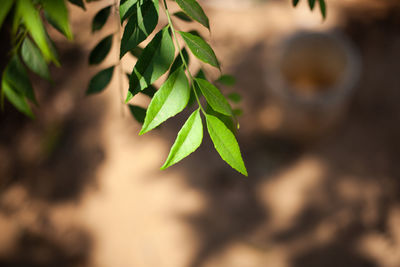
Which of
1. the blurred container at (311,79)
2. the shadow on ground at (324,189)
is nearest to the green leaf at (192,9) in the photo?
the blurred container at (311,79)

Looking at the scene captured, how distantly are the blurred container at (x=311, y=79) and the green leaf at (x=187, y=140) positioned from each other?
148 centimetres

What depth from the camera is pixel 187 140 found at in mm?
512

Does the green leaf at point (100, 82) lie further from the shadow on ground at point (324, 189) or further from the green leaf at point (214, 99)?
the shadow on ground at point (324, 189)

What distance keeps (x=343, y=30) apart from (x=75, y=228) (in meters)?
2.18

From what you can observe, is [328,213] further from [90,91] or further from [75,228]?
[90,91]

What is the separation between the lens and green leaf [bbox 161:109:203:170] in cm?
49

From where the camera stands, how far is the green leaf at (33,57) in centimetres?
70

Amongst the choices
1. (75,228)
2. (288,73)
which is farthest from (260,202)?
(75,228)

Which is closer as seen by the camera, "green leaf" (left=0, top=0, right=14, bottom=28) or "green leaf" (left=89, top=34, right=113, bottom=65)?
"green leaf" (left=0, top=0, right=14, bottom=28)

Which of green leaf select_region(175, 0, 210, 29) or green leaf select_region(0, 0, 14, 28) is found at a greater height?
green leaf select_region(0, 0, 14, 28)

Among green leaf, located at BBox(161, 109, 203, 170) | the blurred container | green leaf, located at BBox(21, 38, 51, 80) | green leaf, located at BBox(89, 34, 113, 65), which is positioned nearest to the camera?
green leaf, located at BBox(161, 109, 203, 170)

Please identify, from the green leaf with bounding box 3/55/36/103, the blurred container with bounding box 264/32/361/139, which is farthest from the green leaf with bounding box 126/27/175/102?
the blurred container with bounding box 264/32/361/139

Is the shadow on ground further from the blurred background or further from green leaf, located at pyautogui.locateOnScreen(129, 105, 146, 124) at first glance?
green leaf, located at pyautogui.locateOnScreen(129, 105, 146, 124)

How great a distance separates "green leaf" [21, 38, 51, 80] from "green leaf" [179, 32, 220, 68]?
333 mm
